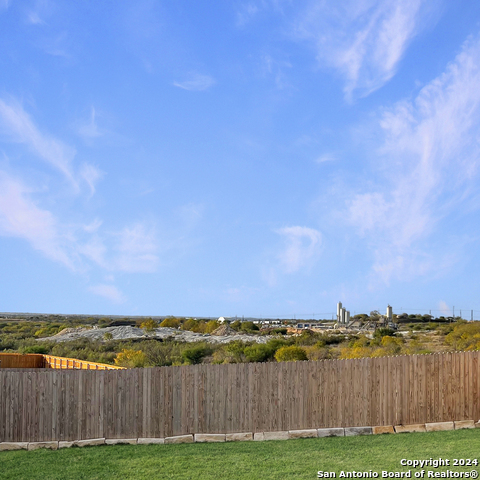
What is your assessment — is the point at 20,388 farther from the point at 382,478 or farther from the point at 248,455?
the point at 382,478

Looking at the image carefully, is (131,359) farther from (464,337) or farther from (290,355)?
(464,337)

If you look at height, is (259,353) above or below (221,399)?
below

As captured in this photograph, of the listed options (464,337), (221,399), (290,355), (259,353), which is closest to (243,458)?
(221,399)

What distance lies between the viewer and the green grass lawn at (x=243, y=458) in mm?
9336

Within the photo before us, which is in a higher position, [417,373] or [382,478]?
[417,373]

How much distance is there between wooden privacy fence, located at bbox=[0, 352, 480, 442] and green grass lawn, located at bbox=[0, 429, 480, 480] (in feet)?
1.91

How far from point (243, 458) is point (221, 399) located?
2.38 metres

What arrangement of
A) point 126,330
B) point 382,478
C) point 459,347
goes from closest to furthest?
point 382,478 → point 459,347 → point 126,330

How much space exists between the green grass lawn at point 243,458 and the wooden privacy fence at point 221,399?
0.58m

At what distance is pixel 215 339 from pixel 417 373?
113 ft

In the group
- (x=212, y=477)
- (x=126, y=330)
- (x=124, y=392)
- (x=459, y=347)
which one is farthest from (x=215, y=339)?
(x=212, y=477)

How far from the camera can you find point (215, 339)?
4647 cm

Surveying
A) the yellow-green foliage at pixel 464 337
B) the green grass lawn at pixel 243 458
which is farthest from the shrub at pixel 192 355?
the green grass lawn at pixel 243 458

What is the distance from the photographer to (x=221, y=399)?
12.6 meters
